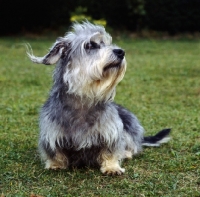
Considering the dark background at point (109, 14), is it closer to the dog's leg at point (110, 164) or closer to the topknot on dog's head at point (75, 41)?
the topknot on dog's head at point (75, 41)

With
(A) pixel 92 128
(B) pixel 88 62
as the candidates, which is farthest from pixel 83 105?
(B) pixel 88 62

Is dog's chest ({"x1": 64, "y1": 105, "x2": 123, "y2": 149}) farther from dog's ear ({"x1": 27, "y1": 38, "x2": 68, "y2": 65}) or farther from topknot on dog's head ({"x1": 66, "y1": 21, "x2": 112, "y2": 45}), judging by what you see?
topknot on dog's head ({"x1": 66, "y1": 21, "x2": 112, "y2": 45})

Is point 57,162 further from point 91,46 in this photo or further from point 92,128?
point 91,46

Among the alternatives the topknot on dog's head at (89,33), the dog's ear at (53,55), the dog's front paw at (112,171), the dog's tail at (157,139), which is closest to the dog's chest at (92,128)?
the dog's front paw at (112,171)

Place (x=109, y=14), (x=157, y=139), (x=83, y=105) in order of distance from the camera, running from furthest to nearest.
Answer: (x=109, y=14), (x=157, y=139), (x=83, y=105)

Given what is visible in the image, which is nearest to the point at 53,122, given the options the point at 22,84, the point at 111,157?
the point at 111,157

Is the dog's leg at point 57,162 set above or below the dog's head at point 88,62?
below

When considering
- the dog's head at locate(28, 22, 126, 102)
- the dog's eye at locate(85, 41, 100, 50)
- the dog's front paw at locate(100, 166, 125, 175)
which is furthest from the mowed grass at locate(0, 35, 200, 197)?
the dog's eye at locate(85, 41, 100, 50)

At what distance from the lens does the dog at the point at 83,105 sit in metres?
4.67

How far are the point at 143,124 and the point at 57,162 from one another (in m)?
2.60

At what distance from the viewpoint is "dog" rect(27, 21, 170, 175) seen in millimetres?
4668

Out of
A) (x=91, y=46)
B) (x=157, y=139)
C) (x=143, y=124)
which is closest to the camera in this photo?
(x=91, y=46)

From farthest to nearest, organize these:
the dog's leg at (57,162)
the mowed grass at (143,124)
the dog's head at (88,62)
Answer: the dog's leg at (57,162), the dog's head at (88,62), the mowed grass at (143,124)

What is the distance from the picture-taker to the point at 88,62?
15.3 ft
